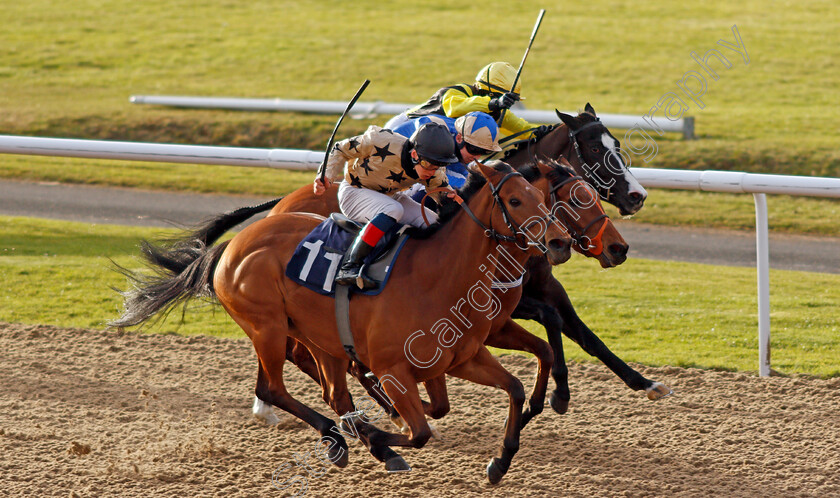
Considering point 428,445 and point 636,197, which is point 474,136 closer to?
point 636,197

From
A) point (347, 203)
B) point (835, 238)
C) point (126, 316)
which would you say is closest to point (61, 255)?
point (126, 316)

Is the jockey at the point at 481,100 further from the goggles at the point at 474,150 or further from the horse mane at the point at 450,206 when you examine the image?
the horse mane at the point at 450,206

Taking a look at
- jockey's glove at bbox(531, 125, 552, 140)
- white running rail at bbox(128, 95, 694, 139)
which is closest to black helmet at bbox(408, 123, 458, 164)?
jockey's glove at bbox(531, 125, 552, 140)

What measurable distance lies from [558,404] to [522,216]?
148 centimetres

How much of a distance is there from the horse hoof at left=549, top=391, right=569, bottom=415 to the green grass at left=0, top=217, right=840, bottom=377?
1.13 m

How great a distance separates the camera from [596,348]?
15.7ft

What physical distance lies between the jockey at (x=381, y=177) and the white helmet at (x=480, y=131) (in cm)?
37

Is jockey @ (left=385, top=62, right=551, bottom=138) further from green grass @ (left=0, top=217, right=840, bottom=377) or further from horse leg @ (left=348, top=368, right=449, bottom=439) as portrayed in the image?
green grass @ (left=0, top=217, right=840, bottom=377)

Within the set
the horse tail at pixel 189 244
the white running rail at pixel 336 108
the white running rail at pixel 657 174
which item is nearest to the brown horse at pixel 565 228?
the horse tail at pixel 189 244

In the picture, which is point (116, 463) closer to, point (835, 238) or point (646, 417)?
point (646, 417)

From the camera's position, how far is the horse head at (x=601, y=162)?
455 cm

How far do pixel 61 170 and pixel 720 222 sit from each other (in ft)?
27.6

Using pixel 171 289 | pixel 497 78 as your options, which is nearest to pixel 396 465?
pixel 171 289

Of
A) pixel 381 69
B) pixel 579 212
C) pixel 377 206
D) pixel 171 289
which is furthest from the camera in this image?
Answer: pixel 381 69
